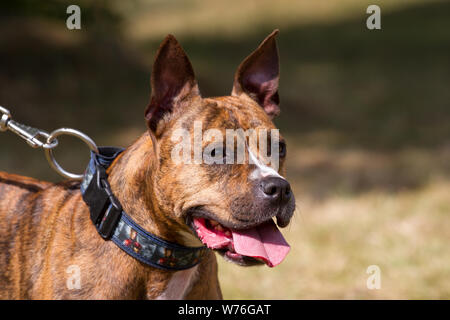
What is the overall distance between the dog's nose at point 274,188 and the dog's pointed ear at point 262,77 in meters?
0.79

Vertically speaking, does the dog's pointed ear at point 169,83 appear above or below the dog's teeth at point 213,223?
above

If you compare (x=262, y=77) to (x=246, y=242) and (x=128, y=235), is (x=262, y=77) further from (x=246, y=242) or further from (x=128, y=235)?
(x=128, y=235)

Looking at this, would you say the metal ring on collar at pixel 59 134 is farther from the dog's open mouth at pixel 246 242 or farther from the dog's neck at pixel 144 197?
the dog's open mouth at pixel 246 242

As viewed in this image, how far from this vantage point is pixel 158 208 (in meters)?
2.89

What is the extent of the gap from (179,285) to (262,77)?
119 centimetres

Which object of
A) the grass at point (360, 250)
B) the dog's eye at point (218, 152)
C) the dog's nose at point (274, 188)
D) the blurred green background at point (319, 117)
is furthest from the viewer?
the blurred green background at point (319, 117)

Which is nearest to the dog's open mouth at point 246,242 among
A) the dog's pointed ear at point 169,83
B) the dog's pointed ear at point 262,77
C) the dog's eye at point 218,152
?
the dog's eye at point 218,152

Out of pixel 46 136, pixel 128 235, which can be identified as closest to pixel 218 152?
pixel 128 235

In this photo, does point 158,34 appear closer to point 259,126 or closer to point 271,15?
point 271,15

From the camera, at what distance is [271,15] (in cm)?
1828

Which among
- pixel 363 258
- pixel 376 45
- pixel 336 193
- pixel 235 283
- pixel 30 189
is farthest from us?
pixel 376 45

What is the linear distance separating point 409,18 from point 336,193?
12.2 metres

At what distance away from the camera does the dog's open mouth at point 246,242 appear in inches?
109
